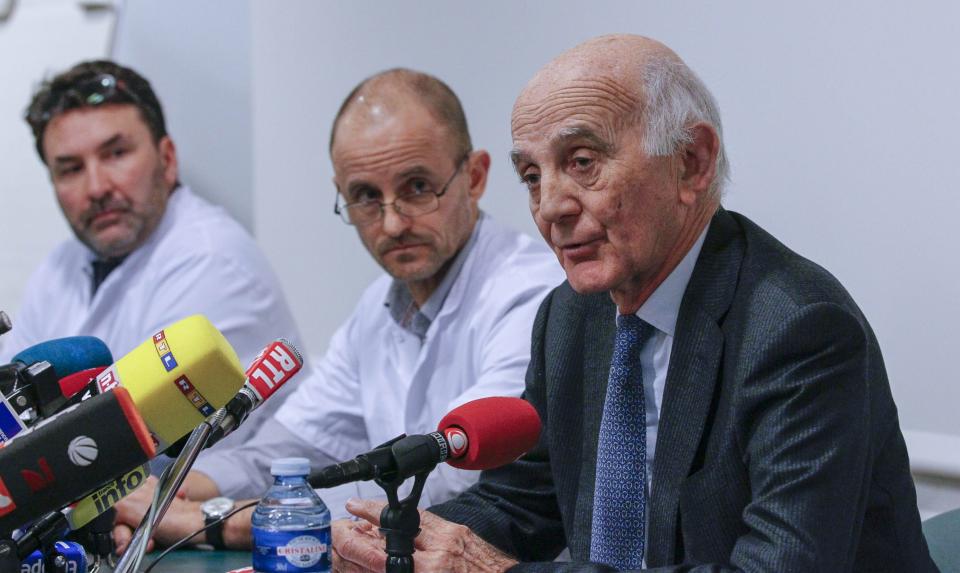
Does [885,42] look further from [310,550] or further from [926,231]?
[310,550]

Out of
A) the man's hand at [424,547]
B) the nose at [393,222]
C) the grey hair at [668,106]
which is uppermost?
the grey hair at [668,106]

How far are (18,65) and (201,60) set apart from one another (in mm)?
740

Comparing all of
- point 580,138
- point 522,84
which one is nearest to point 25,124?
point 522,84

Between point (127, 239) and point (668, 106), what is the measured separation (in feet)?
6.97

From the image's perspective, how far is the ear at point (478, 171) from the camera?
246 cm

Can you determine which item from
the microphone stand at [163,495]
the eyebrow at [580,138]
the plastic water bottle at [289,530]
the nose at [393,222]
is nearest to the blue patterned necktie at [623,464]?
the eyebrow at [580,138]

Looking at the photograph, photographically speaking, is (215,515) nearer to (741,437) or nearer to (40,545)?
(40,545)

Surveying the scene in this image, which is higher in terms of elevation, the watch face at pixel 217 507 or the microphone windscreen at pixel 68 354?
the microphone windscreen at pixel 68 354

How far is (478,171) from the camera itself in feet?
8.14

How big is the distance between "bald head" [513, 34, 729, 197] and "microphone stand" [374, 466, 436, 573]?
58 cm

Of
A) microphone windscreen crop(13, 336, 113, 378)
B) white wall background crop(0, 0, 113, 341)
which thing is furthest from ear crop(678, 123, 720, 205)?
white wall background crop(0, 0, 113, 341)

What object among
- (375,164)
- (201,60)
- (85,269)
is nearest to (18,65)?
(201,60)

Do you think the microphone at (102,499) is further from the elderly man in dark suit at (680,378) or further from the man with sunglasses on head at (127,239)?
the man with sunglasses on head at (127,239)

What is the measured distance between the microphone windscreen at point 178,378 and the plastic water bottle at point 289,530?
15cm
